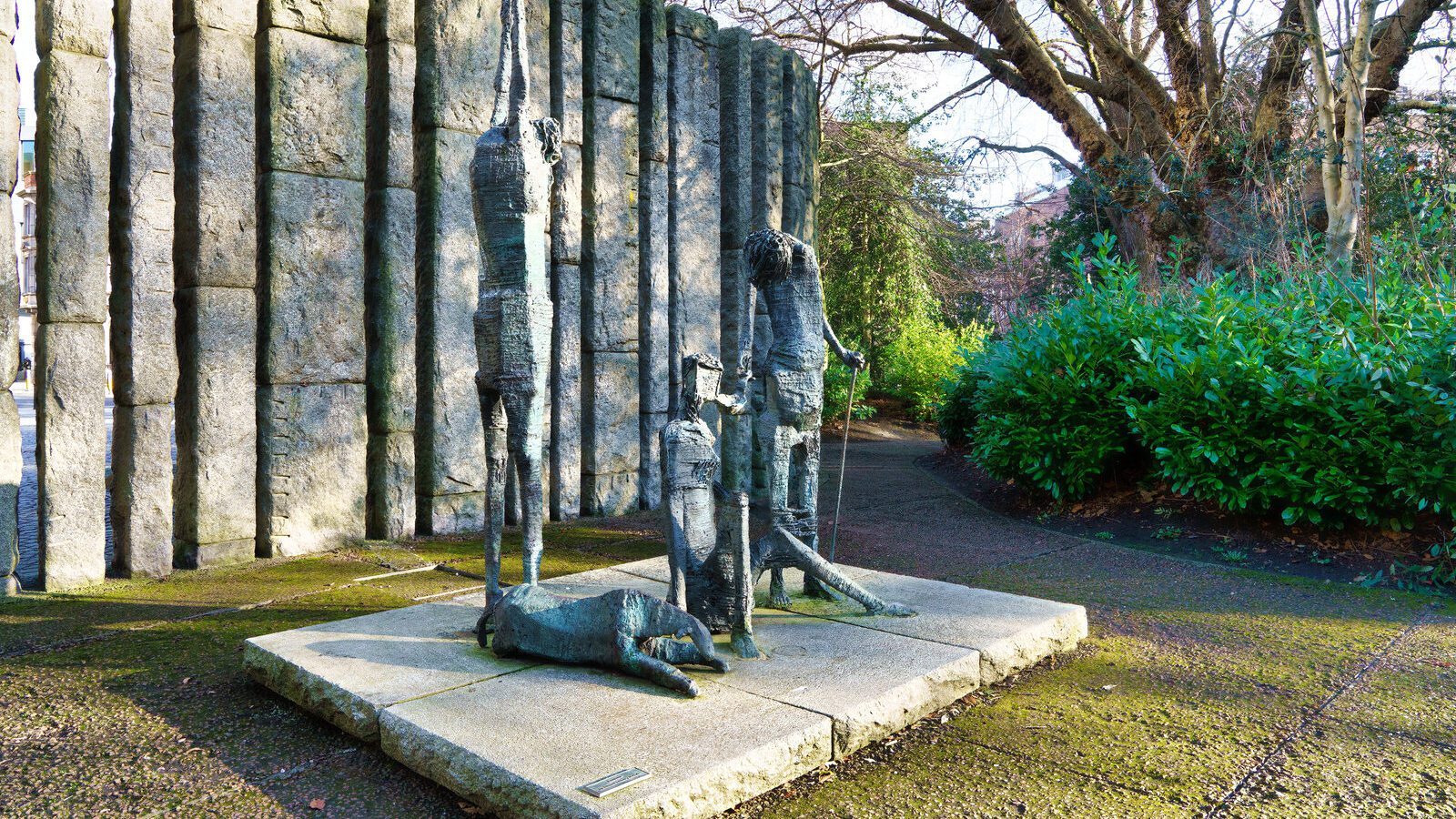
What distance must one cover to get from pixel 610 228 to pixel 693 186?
98 centimetres

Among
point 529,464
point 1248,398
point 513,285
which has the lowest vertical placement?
point 529,464

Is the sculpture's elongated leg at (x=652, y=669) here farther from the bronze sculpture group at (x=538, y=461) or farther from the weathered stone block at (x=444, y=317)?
the weathered stone block at (x=444, y=317)

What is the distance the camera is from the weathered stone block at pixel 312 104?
5539 millimetres

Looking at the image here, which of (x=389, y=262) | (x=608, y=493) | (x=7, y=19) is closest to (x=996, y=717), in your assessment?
(x=608, y=493)

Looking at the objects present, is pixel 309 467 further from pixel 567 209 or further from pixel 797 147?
pixel 797 147

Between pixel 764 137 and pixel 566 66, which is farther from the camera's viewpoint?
pixel 764 137

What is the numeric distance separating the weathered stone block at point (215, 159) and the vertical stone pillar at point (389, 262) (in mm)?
755

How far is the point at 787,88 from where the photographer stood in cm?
858

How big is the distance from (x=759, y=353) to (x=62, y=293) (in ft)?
11.4

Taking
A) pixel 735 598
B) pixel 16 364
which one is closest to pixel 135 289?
pixel 16 364

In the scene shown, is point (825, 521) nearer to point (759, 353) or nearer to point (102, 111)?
point (759, 353)

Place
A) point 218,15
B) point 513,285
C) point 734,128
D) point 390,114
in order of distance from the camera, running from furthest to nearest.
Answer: point 734,128 → point 390,114 → point 218,15 → point 513,285

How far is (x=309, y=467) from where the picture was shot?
5.74 m

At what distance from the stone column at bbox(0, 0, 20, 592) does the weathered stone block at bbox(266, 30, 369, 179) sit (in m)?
1.18
